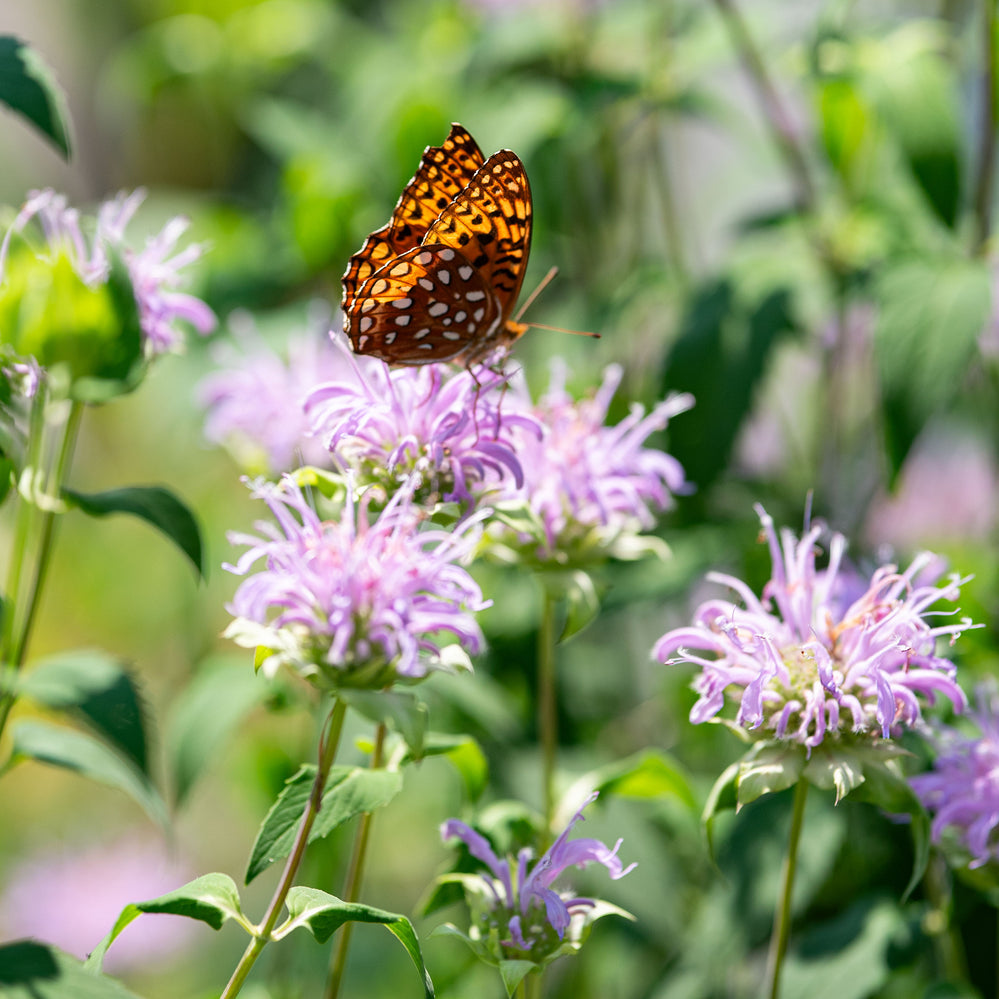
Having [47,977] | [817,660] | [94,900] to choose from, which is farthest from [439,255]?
[94,900]

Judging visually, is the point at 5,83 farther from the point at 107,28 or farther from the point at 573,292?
the point at 107,28

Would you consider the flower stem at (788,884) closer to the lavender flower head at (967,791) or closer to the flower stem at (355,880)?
the lavender flower head at (967,791)

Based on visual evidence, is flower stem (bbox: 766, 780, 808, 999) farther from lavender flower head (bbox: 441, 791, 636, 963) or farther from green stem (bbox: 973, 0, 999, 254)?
green stem (bbox: 973, 0, 999, 254)

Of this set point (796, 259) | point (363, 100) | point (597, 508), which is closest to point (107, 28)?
point (363, 100)

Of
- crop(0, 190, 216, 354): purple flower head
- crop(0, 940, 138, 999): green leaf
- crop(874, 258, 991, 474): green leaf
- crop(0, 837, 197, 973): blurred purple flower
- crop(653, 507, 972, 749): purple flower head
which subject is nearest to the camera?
crop(0, 940, 138, 999): green leaf

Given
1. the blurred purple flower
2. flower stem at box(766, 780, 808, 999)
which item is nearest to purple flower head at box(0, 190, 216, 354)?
flower stem at box(766, 780, 808, 999)

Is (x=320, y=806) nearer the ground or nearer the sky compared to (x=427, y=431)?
nearer the ground

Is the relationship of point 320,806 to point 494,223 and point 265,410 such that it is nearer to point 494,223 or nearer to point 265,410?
point 494,223
